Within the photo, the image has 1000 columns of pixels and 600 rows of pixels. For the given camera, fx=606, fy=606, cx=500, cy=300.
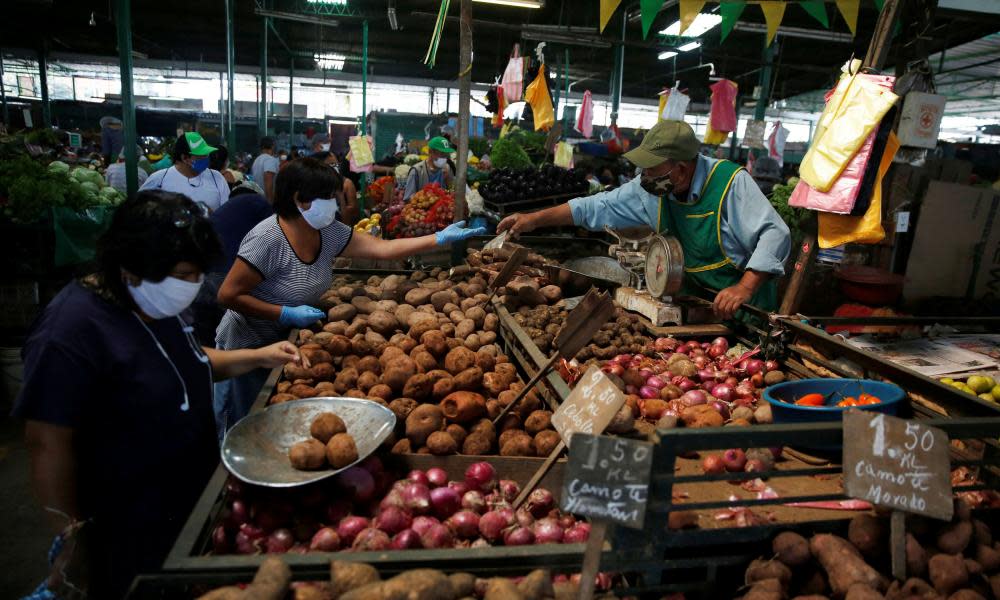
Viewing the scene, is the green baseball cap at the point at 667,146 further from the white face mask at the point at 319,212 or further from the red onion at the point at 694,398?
the white face mask at the point at 319,212

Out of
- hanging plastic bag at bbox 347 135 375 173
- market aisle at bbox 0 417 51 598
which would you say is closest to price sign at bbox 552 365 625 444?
market aisle at bbox 0 417 51 598

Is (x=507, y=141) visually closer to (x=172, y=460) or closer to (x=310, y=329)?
(x=310, y=329)

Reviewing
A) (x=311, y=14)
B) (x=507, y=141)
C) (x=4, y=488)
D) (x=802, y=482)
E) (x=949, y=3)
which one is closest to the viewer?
(x=802, y=482)

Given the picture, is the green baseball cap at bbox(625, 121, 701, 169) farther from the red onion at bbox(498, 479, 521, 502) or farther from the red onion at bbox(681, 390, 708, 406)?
the red onion at bbox(498, 479, 521, 502)

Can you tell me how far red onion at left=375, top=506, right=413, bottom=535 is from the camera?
1958 mm

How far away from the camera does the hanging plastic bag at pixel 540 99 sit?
33.0ft

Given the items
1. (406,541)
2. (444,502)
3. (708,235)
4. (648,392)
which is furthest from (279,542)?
(708,235)

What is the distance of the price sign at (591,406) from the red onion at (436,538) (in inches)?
19.1

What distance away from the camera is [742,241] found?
3.80 metres

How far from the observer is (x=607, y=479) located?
1.45 meters

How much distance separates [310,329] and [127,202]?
5.66ft

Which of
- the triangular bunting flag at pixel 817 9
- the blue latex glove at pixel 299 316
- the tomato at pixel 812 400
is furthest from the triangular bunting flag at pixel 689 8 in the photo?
the blue latex glove at pixel 299 316

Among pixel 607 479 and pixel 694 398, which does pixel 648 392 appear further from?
pixel 607 479

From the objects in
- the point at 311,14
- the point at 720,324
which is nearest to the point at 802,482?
the point at 720,324
